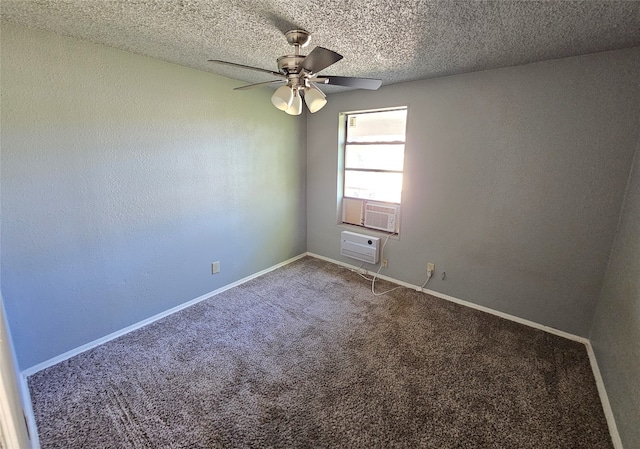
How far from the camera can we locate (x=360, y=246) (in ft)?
11.8

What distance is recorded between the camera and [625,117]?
2.04m

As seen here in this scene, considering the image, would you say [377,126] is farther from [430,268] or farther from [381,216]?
[430,268]

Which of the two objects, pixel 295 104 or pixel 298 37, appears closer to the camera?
pixel 298 37

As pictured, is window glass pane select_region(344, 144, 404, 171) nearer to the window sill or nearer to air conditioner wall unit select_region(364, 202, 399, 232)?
air conditioner wall unit select_region(364, 202, 399, 232)

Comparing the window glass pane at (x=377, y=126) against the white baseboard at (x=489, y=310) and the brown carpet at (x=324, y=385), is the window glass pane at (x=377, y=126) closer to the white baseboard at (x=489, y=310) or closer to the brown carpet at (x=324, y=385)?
the white baseboard at (x=489, y=310)

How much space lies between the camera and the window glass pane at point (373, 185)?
340 centimetres

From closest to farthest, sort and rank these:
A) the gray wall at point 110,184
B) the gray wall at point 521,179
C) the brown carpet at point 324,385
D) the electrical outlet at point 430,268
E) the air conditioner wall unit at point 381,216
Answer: the brown carpet at point 324,385 → the gray wall at point 110,184 → the gray wall at point 521,179 → the electrical outlet at point 430,268 → the air conditioner wall unit at point 381,216

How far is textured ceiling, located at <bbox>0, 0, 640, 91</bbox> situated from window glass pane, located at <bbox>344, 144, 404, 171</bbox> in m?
1.09

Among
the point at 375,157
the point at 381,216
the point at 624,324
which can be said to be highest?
the point at 375,157

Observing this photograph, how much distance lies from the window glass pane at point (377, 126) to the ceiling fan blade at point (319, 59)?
179 cm

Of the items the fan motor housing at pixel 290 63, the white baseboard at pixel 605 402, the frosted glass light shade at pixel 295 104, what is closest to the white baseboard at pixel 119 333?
the frosted glass light shade at pixel 295 104

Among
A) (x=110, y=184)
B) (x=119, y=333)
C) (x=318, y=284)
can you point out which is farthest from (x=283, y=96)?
(x=119, y=333)

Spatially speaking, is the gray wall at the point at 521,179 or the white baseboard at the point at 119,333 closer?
the white baseboard at the point at 119,333

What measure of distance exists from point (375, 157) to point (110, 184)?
266 cm
